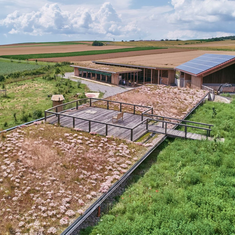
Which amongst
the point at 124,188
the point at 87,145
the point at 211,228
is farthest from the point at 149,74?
the point at 211,228

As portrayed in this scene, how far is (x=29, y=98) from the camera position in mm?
29688

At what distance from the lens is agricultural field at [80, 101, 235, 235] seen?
28.5 feet

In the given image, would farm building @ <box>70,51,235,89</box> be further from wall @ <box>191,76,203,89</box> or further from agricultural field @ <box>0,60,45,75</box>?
agricultural field @ <box>0,60,45,75</box>

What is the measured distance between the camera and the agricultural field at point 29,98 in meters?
21.5

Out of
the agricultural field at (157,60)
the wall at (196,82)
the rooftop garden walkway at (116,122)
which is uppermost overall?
the agricultural field at (157,60)

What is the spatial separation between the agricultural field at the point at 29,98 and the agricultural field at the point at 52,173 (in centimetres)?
573

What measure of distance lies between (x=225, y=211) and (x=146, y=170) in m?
4.36

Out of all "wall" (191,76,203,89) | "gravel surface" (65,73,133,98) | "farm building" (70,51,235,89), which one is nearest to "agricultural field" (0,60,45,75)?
"farm building" (70,51,235,89)

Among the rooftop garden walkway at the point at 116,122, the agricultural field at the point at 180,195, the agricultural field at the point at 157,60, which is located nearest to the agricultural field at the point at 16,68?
the agricultural field at the point at 157,60

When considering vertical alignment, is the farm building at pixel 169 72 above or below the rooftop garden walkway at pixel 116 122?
above

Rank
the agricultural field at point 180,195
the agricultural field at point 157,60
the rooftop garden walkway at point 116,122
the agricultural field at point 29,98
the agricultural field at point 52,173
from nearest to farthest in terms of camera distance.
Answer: the agricultural field at point 52,173 → the agricultural field at point 180,195 → the rooftop garden walkway at point 116,122 → the agricultural field at point 29,98 → the agricultural field at point 157,60

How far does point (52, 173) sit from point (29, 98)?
20.5 meters

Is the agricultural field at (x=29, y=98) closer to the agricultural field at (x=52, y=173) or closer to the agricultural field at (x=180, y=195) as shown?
the agricultural field at (x=52, y=173)

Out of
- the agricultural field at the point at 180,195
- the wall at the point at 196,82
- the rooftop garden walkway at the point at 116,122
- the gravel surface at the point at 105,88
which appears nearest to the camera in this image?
the agricultural field at the point at 180,195
